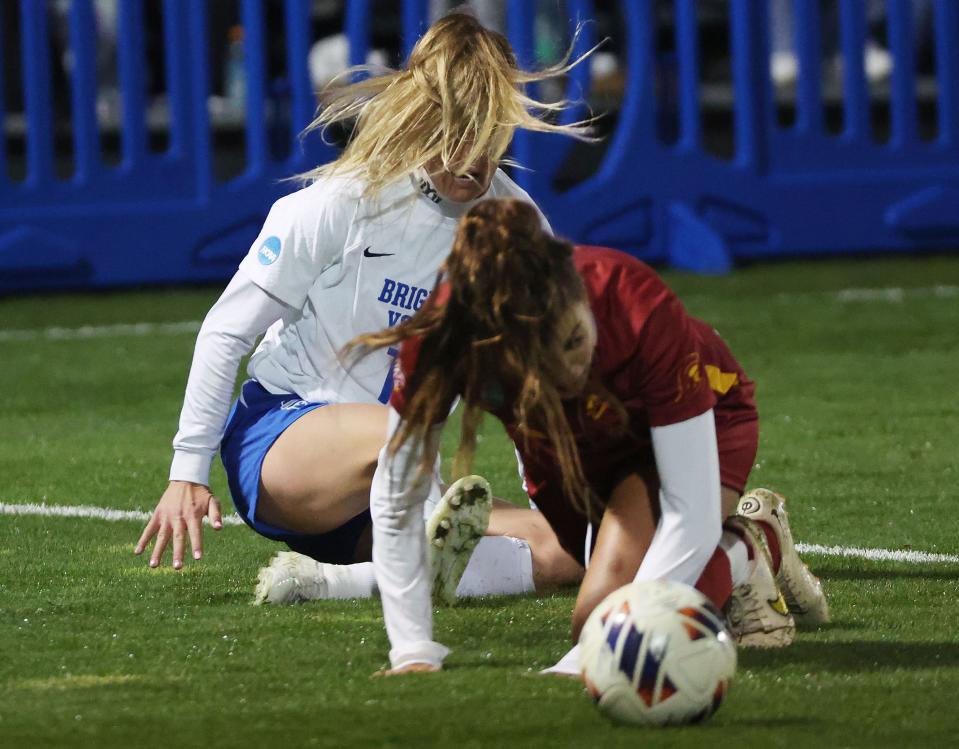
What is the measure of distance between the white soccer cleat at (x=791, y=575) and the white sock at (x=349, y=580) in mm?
901

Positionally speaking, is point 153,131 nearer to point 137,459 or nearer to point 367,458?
point 137,459

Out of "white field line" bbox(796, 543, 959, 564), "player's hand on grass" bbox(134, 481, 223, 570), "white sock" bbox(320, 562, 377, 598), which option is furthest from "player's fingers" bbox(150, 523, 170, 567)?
"white field line" bbox(796, 543, 959, 564)

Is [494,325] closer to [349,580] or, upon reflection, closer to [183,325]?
[349,580]

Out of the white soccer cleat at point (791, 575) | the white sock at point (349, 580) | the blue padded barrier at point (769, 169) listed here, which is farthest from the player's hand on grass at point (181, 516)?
the blue padded barrier at point (769, 169)

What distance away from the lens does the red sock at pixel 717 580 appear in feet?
13.2

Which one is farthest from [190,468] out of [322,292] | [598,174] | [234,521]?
[598,174]

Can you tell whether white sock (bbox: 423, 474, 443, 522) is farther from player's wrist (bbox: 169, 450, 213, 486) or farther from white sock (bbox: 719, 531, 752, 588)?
white sock (bbox: 719, 531, 752, 588)

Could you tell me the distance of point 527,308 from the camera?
11.4 feet

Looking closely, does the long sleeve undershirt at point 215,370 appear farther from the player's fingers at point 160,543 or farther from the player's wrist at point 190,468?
the player's fingers at point 160,543

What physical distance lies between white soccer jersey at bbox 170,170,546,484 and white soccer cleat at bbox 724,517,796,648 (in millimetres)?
993

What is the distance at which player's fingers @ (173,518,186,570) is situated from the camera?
4.20 m

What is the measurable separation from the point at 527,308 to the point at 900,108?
900 cm

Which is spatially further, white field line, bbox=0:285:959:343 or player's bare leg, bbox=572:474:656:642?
white field line, bbox=0:285:959:343

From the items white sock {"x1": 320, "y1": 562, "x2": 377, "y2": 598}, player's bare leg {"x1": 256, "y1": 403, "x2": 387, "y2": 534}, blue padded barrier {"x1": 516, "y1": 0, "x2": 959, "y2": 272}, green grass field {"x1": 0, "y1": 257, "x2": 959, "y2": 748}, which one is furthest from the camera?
blue padded barrier {"x1": 516, "y1": 0, "x2": 959, "y2": 272}
